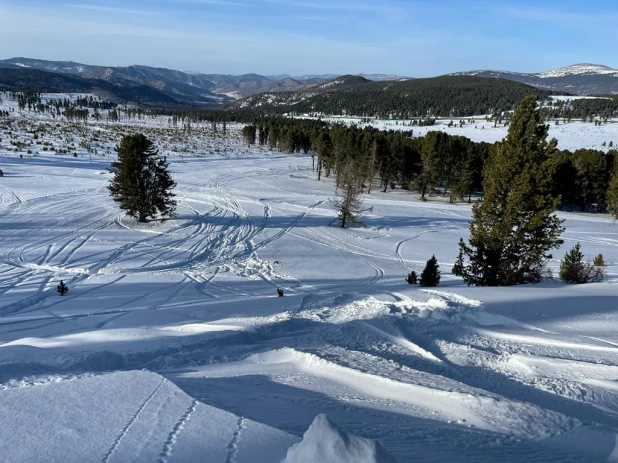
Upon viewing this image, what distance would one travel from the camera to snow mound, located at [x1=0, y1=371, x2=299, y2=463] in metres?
4.36

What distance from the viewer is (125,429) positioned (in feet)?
16.1

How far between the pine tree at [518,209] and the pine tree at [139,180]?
23823 mm

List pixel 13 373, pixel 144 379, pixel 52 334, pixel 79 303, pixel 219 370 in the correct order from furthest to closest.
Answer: pixel 79 303, pixel 52 334, pixel 219 370, pixel 13 373, pixel 144 379

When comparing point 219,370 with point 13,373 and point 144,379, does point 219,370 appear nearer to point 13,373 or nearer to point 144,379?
point 144,379

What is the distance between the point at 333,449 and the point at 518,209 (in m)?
16.6

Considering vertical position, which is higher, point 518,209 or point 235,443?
point 518,209

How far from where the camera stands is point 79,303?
16.3 metres

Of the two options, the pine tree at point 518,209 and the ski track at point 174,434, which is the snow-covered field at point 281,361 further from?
the pine tree at point 518,209

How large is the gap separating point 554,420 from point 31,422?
6.63 metres

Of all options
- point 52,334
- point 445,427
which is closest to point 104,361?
point 52,334

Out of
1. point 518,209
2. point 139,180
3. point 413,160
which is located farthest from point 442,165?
point 518,209

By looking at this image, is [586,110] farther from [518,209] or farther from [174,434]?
[174,434]

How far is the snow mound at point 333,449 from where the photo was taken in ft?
12.1

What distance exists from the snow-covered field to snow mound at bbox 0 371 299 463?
0.08 feet
